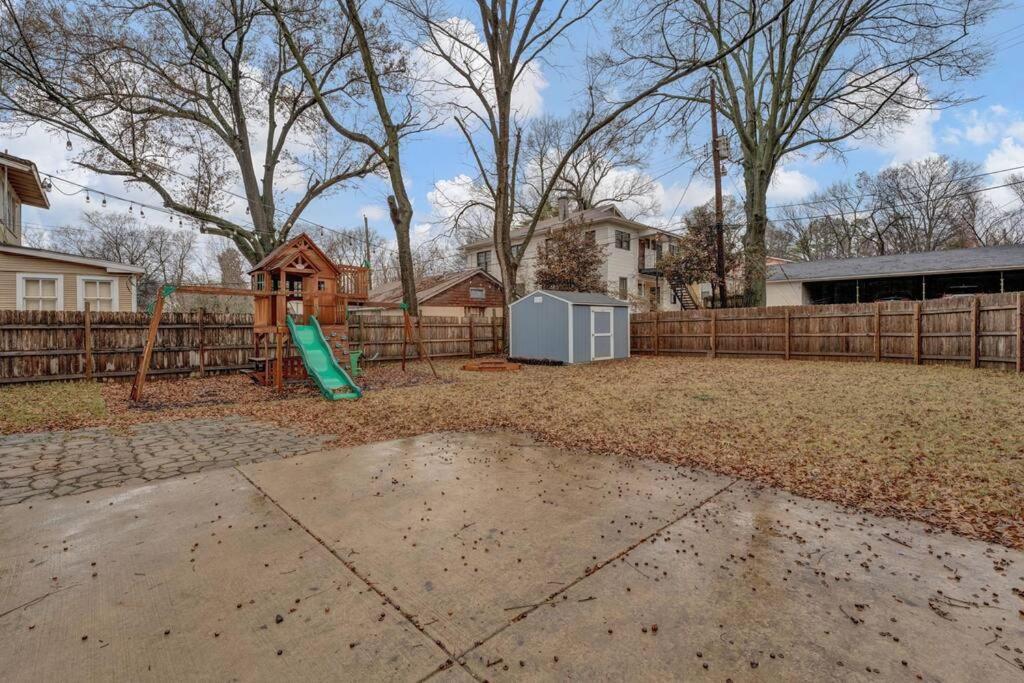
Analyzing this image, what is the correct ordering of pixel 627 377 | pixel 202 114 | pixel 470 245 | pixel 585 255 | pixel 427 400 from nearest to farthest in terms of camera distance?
pixel 427 400 → pixel 627 377 → pixel 202 114 → pixel 585 255 → pixel 470 245

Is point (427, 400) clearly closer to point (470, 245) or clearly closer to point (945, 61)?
point (945, 61)

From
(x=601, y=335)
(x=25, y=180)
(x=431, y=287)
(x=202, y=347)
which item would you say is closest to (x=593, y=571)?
(x=202, y=347)

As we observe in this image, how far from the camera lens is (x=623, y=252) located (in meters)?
24.3

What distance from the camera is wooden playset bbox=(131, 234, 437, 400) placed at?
9.02 meters

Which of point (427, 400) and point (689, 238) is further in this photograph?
point (689, 238)

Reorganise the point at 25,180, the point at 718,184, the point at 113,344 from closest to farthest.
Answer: the point at 113,344 < the point at 25,180 < the point at 718,184

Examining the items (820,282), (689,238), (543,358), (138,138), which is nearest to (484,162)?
(543,358)

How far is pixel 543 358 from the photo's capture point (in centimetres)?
1398

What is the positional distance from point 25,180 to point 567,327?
17.2m

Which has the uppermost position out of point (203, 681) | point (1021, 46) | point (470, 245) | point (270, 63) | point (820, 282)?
point (270, 63)

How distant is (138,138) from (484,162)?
1126cm

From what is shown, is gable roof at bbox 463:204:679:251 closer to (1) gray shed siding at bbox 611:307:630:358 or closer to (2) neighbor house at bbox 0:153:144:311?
(1) gray shed siding at bbox 611:307:630:358

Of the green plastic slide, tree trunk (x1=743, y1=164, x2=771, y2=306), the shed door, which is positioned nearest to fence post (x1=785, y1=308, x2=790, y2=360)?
tree trunk (x1=743, y1=164, x2=771, y2=306)

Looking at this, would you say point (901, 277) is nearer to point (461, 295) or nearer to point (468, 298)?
point (468, 298)
